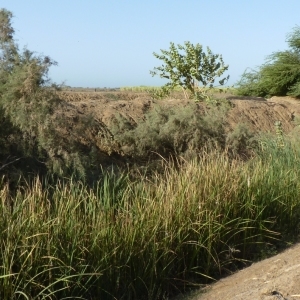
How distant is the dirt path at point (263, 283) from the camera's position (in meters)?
6.07

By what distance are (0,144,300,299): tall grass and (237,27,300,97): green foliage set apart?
1930 cm

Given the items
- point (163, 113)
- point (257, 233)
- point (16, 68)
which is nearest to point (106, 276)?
point (257, 233)

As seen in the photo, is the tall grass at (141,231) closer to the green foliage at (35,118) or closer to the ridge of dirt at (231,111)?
the green foliage at (35,118)

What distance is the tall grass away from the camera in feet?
18.0

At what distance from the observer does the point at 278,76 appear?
2792 centimetres

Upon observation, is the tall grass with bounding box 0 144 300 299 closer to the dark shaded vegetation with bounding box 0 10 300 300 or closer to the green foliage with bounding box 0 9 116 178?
the dark shaded vegetation with bounding box 0 10 300 300

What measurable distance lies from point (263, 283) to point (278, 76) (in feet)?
73.3

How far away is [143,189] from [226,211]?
114cm

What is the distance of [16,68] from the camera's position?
1034cm

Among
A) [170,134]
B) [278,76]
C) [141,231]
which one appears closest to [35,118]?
[170,134]

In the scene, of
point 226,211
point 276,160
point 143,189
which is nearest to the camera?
point 143,189

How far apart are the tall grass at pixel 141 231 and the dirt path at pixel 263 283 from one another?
11.4 inches

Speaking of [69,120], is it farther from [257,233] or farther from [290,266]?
[290,266]

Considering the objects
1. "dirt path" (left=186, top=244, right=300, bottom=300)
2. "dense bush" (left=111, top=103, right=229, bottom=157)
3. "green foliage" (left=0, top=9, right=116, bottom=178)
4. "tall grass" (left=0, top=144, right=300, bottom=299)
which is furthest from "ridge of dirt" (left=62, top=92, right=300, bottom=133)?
"dirt path" (left=186, top=244, right=300, bottom=300)
